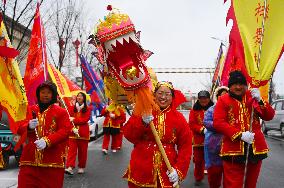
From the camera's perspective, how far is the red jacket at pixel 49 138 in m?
5.25

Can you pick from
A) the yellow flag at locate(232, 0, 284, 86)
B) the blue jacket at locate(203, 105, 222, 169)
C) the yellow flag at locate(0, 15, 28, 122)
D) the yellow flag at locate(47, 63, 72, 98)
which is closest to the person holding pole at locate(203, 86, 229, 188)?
the blue jacket at locate(203, 105, 222, 169)

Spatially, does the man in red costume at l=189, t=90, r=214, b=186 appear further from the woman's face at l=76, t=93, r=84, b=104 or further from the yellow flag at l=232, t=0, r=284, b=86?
the yellow flag at l=232, t=0, r=284, b=86

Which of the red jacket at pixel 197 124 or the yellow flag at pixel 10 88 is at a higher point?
the yellow flag at pixel 10 88

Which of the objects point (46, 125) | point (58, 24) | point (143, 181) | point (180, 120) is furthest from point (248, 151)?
point (58, 24)

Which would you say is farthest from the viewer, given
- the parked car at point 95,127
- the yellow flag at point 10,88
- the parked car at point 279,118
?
the parked car at point 279,118

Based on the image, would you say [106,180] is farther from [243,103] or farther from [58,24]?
[58,24]

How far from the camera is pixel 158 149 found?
4.39 m

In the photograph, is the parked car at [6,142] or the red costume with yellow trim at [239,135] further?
the parked car at [6,142]

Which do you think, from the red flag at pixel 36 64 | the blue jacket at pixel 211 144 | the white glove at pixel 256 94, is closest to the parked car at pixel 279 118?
the blue jacket at pixel 211 144

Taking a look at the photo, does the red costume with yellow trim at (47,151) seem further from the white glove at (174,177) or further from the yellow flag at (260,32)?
the yellow flag at (260,32)

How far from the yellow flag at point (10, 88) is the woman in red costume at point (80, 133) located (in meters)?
4.94

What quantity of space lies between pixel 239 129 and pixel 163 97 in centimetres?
116

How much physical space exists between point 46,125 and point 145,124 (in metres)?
1.64

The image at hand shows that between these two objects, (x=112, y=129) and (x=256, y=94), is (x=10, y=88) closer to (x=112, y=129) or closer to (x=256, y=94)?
(x=256, y=94)
